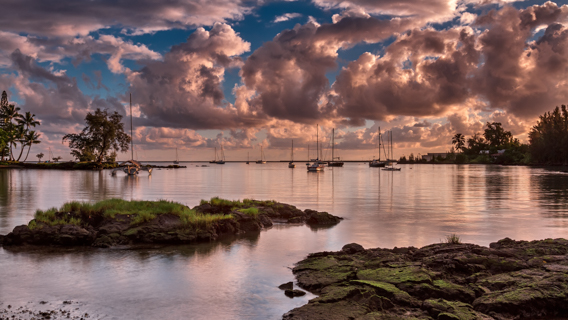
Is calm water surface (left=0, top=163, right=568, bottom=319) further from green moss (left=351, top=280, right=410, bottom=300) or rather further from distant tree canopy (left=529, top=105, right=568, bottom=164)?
distant tree canopy (left=529, top=105, right=568, bottom=164)

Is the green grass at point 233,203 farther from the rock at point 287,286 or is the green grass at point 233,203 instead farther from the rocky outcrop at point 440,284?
the rock at point 287,286

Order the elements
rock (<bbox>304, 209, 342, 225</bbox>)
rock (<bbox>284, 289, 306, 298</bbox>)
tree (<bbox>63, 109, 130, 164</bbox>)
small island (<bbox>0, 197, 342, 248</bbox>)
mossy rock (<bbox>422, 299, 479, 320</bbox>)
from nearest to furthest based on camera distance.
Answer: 1. mossy rock (<bbox>422, 299, 479, 320</bbox>)
2. rock (<bbox>284, 289, 306, 298</bbox>)
3. small island (<bbox>0, 197, 342, 248</bbox>)
4. rock (<bbox>304, 209, 342, 225</bbox>)
5. tree (<bbox>63, 109, 130, 164</bbox>)

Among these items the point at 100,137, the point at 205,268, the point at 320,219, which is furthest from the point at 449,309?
the point at 100,137

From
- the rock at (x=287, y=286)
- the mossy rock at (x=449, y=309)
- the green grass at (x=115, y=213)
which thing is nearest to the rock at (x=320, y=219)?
the green grass at (x=115, y=213)

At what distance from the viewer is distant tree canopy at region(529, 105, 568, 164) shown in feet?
511

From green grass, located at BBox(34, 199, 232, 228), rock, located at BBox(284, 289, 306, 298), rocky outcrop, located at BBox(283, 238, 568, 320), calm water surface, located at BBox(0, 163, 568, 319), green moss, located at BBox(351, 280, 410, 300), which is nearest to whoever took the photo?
rocky outcrop, located at BBox(283, 238, 568, 320)

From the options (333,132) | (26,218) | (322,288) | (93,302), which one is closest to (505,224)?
(322,288)

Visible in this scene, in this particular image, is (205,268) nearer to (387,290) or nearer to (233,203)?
(387,290)

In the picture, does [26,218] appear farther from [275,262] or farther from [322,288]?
[322,288]

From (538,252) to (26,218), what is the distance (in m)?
31.7

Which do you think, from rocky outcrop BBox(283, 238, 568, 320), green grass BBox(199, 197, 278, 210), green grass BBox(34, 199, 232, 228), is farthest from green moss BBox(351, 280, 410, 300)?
green grass BBox(199, 197, 278, 210)

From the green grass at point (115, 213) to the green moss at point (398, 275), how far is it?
1113 centimetres

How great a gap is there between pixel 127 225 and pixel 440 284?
15673 millimetres

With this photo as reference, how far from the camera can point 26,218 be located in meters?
30.0
